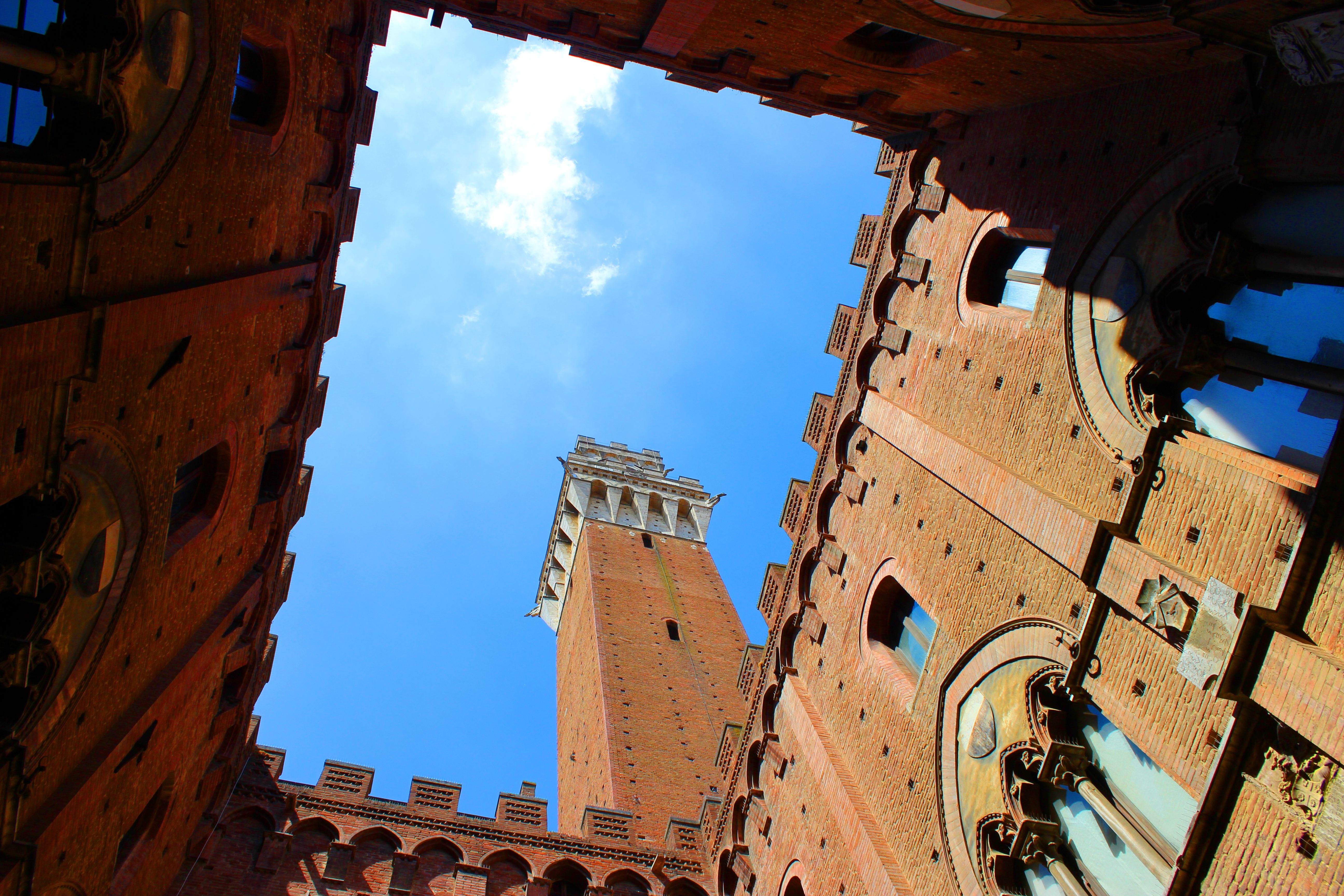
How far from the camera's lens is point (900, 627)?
12.3 meters

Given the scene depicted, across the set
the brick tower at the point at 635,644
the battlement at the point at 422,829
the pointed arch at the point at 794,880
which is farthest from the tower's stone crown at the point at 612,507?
the pointed arch at the point at 794,880

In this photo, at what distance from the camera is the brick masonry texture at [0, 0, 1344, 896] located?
641 centimetres

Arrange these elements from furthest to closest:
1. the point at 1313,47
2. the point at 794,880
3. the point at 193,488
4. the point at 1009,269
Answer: the point at 794,880, the point at 1009,269, the point at 193,488, the point at 1313,47

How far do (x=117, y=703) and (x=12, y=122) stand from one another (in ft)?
19.5

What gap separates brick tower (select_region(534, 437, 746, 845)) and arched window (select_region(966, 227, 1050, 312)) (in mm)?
9269

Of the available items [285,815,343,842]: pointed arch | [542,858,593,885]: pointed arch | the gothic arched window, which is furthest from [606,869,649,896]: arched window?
the gothic arched window

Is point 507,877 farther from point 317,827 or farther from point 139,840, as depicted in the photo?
point 139,840

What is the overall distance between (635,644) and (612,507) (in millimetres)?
12572

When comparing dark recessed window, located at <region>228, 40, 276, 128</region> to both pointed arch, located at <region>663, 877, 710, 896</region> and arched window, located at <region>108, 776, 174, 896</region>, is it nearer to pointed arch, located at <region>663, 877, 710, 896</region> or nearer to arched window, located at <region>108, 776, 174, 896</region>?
arched window, located at <region>108, 776, 174, 896</region>

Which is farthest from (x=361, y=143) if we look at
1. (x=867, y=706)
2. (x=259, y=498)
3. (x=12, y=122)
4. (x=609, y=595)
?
(x=609, y=595)

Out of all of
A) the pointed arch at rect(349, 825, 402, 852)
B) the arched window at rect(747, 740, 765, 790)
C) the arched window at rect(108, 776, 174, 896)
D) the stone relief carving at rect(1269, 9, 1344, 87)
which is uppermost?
the stone relief carving at rect(1269, 9, 1344, 87)

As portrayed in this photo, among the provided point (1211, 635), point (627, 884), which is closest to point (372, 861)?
point (627, 884)

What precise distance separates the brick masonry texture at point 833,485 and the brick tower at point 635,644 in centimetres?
463

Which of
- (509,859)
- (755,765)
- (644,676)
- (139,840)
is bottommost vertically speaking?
(644,676)
